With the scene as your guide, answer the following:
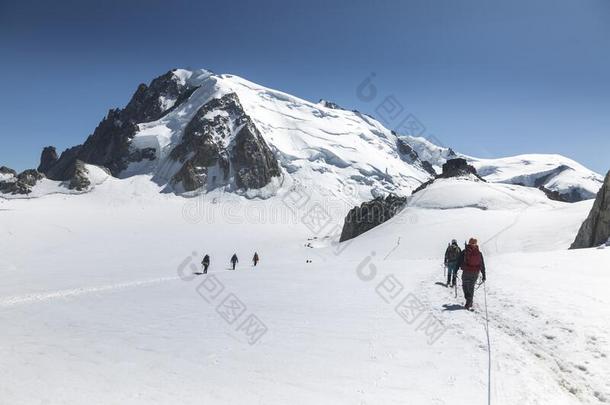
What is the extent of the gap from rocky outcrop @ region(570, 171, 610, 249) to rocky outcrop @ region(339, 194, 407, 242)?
106 feet

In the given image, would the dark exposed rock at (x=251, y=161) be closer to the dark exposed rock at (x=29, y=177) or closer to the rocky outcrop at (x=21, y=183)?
→ the dark exposed rock at (x=29, y=177)

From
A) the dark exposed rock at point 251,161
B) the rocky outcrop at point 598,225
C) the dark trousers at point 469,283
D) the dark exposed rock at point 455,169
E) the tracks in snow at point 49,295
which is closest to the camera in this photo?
the dark trousers at point 469,283

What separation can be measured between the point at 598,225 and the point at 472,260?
24667 mm

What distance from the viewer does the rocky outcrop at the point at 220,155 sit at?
129 meters

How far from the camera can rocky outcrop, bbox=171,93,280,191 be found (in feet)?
424

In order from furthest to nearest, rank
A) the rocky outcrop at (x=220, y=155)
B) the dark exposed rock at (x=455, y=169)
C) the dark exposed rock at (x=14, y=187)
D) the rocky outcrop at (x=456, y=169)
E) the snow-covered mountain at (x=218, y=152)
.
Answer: the snow-covered mountain at (x=218, y=152), the rocky outcrop at (x=220, y=155), the dark exposed rock at (x=14, y=187), the dark exposed rock at (x=455, y=169), the rocky outcrop at (x=456, y=169)

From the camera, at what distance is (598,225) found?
31406mm

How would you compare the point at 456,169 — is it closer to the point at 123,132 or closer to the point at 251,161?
the point at 251,161

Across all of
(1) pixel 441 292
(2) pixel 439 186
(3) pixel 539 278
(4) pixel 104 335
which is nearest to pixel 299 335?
(4) pixel 104 335

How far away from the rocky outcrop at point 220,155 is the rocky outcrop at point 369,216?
68.1 meters

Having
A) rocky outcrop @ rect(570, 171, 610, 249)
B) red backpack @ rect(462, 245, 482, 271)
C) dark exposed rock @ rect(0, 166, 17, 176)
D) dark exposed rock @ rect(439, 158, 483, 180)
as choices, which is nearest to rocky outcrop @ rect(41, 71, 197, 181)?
dark exposed rock @ rect(0, 166, 17, 176)

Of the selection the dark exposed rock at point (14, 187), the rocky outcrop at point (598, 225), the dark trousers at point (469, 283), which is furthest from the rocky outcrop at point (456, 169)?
the dark exposed rock at point (14, 187)

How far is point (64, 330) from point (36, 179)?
407ft

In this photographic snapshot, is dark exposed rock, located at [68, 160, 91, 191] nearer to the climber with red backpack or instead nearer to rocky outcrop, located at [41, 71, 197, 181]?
rocky outcrop, located at [41, 71, 197, 181]
